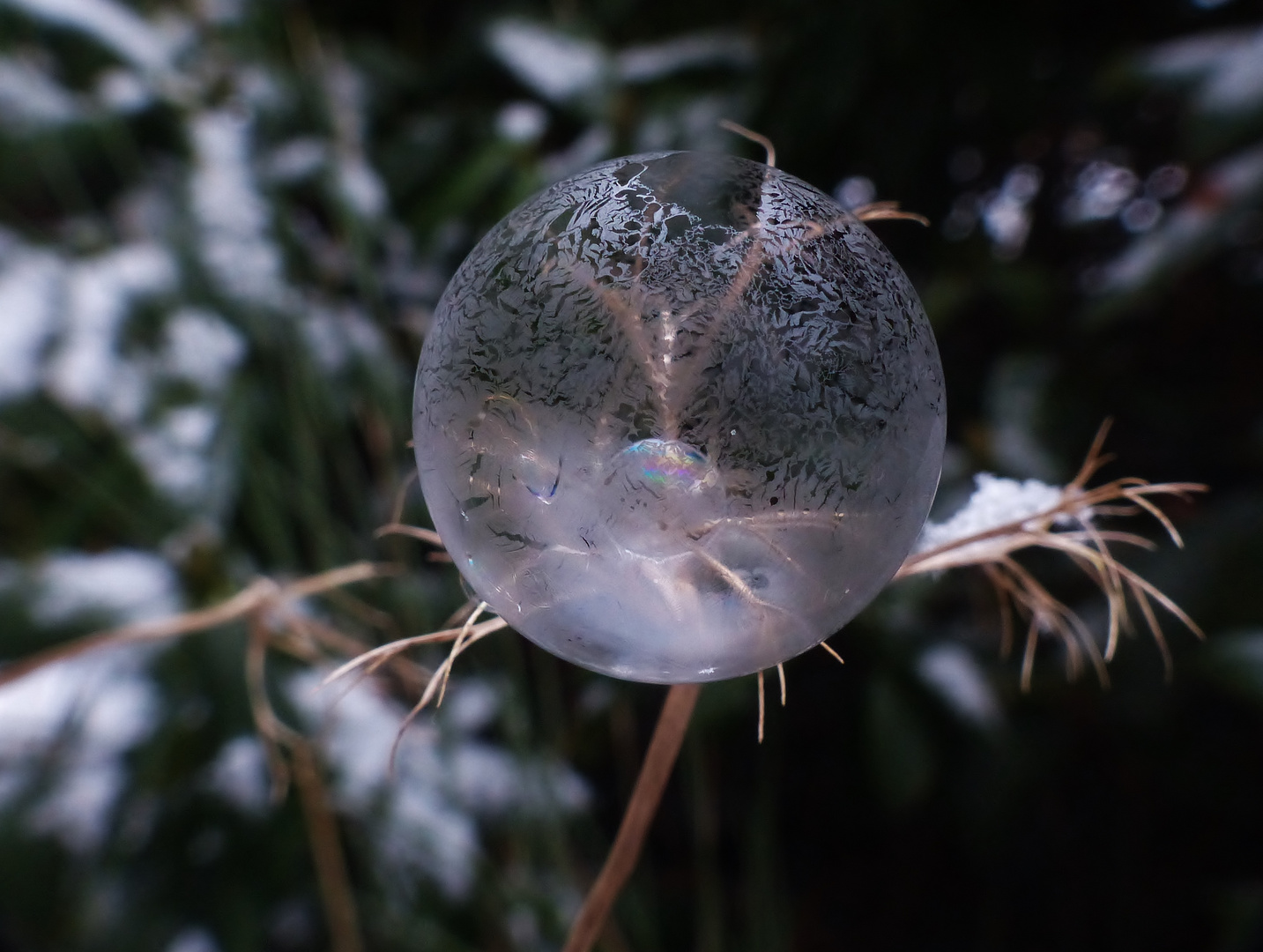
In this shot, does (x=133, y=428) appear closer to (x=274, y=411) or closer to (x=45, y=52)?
(x=274, y=411)

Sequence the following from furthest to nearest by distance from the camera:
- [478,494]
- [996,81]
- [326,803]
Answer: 1. [996,81]
2. [326,803]
3. [478,494]

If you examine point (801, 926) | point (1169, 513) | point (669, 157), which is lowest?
point (801, 926)

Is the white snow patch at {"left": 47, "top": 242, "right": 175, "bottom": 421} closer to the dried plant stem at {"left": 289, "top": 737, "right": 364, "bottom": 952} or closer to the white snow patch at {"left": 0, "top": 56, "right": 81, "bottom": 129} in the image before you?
the white snow patch at {"left": 0, "top": 56, "right": 81, "bottom": 129}

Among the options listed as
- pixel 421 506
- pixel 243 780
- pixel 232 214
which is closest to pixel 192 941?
pixel 243 780

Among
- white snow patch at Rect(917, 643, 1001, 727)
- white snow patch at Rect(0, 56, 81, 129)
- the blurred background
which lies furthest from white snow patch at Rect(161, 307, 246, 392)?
white snow patch at Rect(917, 643, 1001, 727)

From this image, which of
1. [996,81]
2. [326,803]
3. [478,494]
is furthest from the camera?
[996,81]

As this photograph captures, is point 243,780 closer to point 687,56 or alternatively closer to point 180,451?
point 180,451

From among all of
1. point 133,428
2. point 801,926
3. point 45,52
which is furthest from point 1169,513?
point 45,52

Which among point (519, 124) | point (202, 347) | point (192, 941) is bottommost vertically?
point (192, 941)
